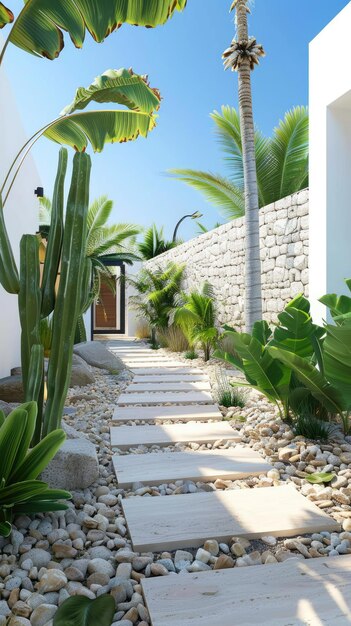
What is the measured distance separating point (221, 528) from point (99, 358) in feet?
17.2

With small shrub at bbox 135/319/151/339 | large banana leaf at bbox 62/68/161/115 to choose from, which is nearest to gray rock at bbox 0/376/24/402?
large banana leaf at bbox 62/68/161/115

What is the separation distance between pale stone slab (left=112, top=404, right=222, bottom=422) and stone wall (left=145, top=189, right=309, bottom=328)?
2428mm

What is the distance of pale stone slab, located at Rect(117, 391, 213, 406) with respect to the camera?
4535mm

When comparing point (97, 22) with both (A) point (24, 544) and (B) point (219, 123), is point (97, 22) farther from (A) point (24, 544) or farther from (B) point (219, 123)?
(B) point (219, 123)

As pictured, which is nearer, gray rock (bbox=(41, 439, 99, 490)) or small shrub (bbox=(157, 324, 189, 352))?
gray rock (bbox=(41, 439, 99, 490))

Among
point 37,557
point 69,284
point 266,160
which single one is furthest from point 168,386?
point 266,160

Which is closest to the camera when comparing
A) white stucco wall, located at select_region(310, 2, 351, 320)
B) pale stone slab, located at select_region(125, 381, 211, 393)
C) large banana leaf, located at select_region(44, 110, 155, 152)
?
large banana leaf, located at select_region(44, 110, 155, 152)

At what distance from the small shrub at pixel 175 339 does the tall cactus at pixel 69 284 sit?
7417 mm

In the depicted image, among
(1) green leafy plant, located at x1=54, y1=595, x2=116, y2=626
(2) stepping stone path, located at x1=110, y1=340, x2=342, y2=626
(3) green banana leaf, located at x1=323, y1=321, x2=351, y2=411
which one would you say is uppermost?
(3) green banana leaf, located at x1=323, y1=321, x2=351, y2=411

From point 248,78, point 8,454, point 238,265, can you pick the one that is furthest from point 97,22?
point 238,265

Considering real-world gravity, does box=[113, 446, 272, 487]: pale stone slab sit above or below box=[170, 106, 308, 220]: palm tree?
below

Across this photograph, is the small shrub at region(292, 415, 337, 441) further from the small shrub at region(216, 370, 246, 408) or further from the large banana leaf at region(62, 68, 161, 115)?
the large banana leaf at region(62, 68, 161, 115)

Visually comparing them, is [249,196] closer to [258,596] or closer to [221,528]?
[221,528]

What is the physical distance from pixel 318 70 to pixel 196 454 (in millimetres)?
4140
